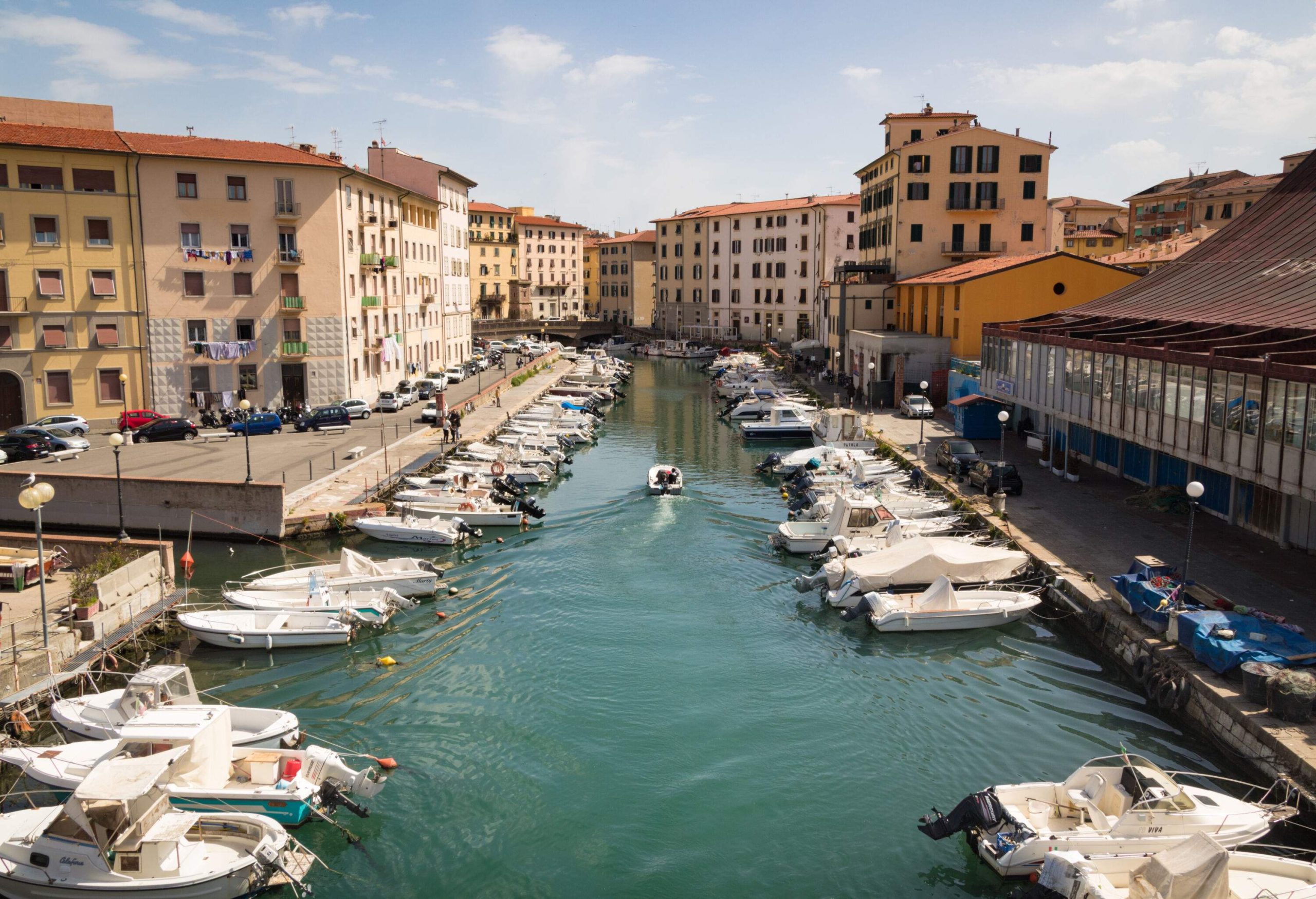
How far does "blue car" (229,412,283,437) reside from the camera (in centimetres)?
4822

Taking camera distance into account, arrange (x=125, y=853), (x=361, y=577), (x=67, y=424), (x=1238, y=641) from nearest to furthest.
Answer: (x=125, y=853), (x=1238, y=641), (x=361, y=577), (x=67, y=424)

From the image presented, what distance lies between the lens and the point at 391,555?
32625 mm

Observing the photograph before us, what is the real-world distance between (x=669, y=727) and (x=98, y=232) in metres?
43.1

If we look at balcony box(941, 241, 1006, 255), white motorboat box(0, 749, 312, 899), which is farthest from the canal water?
balcony box(941, 241, 1006, 255)

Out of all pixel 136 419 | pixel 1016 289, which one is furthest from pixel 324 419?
pixel 1016 289

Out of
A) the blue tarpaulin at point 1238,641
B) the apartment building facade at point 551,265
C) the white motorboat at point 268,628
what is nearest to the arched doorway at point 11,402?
the white motorboat at point 268,628

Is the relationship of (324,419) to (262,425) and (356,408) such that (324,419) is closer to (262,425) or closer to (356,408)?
(262,425)

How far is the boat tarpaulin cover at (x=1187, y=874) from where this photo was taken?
1283 centimetres

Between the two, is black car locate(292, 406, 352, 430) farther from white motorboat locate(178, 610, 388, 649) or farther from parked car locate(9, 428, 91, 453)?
white motorboat locate(178, 610, 388, 649)

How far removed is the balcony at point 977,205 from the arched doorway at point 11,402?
57.1 metres

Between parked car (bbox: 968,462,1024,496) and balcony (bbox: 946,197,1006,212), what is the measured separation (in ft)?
124

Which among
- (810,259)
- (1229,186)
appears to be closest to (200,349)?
(810,259)

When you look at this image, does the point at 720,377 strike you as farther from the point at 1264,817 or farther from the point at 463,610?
the point at 1264,817

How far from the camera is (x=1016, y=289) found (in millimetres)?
51656
